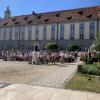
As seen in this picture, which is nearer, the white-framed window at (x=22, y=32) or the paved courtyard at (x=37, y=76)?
the paved courtyard at (x=37, y=76)

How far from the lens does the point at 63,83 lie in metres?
12.9

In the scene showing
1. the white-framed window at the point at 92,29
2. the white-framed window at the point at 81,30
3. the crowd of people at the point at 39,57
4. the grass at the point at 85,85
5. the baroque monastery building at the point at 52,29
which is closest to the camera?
the grass at the point at 85,85

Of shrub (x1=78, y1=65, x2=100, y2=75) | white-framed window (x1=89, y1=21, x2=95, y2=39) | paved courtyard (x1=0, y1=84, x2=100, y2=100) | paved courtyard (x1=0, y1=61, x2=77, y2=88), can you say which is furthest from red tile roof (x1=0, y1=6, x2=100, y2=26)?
paved courtyard (x1=0, y1=84, x2=100, y2=100)

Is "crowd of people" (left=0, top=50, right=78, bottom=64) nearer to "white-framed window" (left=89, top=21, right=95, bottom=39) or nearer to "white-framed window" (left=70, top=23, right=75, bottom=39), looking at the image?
"white-framed window" (left=89, top=21, right=95, bottom=39)

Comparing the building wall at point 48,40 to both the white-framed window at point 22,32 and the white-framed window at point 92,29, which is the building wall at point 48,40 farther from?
the white-framed window at point 22,32

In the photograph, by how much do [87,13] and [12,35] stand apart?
2466 centimetres

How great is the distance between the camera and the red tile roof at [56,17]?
63.0 m

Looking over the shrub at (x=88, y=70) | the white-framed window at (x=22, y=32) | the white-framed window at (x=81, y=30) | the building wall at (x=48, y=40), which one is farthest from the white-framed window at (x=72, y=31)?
the shrub at (x=88, y=70)

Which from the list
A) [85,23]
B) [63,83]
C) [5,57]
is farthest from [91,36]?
[63,83]

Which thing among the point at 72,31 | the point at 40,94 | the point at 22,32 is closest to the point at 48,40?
the point at 72,31

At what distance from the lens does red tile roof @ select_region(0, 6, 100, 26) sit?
6300cm

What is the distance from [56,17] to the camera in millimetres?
68375

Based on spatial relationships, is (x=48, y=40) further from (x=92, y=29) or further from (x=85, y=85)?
(x=85, y=85)

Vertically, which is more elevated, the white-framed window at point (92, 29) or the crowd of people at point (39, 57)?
the white-framed window at point (92, 29)
